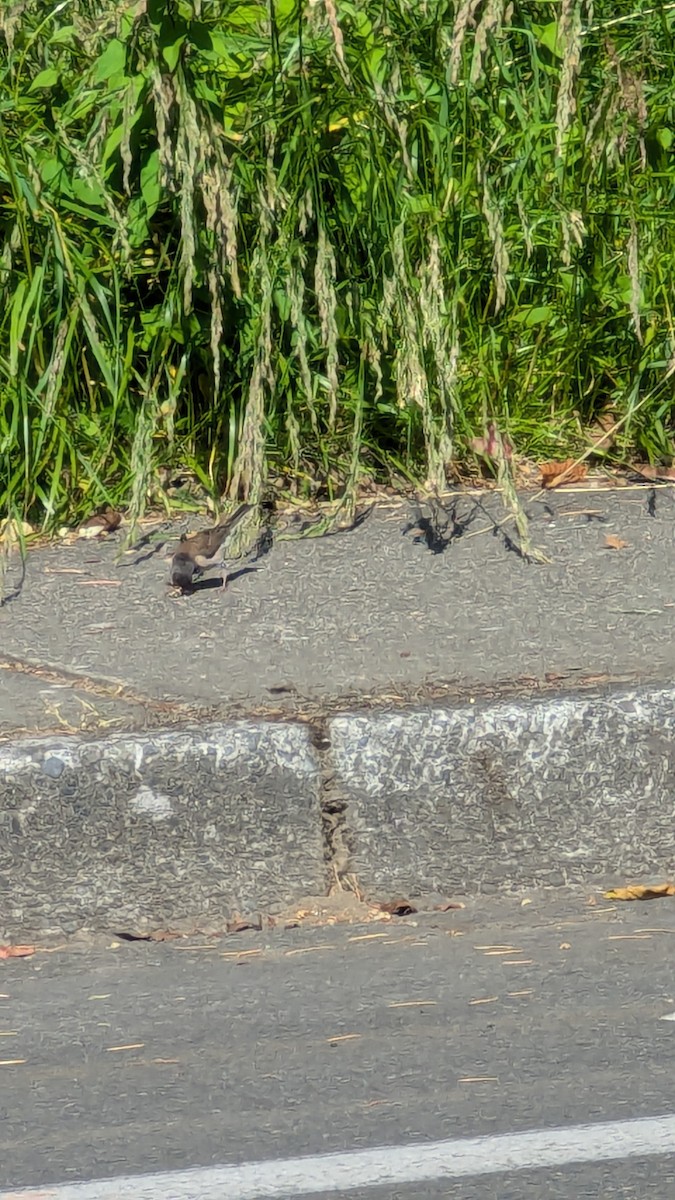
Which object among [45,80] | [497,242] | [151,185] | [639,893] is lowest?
[639,893]

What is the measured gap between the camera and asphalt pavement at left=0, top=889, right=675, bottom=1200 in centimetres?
244

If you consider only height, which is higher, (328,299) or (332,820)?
(328,299)

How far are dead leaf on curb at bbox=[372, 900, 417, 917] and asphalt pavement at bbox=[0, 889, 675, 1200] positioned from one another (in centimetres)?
2

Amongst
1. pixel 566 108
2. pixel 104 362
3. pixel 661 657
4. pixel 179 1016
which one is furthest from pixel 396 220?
pixel 179 1016

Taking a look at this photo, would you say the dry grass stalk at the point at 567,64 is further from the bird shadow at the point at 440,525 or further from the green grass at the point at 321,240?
the bird shadow at the point at 440,525

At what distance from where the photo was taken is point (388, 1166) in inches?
94.4

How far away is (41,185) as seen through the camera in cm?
388

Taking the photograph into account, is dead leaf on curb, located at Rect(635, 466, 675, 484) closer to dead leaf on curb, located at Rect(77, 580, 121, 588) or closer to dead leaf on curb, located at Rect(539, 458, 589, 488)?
dead leaf on curb, located at Rect(539, 458, 589, 488)

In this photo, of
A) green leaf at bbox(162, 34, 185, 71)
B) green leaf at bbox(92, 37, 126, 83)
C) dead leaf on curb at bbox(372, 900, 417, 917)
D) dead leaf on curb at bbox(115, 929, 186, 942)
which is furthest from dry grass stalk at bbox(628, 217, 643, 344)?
dead leaf on curb at bbox(115, 929, 186, 942)

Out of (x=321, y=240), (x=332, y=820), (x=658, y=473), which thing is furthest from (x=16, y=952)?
(x=658, y=473)

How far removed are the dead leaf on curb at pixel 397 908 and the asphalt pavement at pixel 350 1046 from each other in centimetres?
2

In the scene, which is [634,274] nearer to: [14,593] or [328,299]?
[328,299]

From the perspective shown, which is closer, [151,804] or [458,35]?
[151,804]

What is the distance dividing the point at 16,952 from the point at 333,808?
2.01 feet
